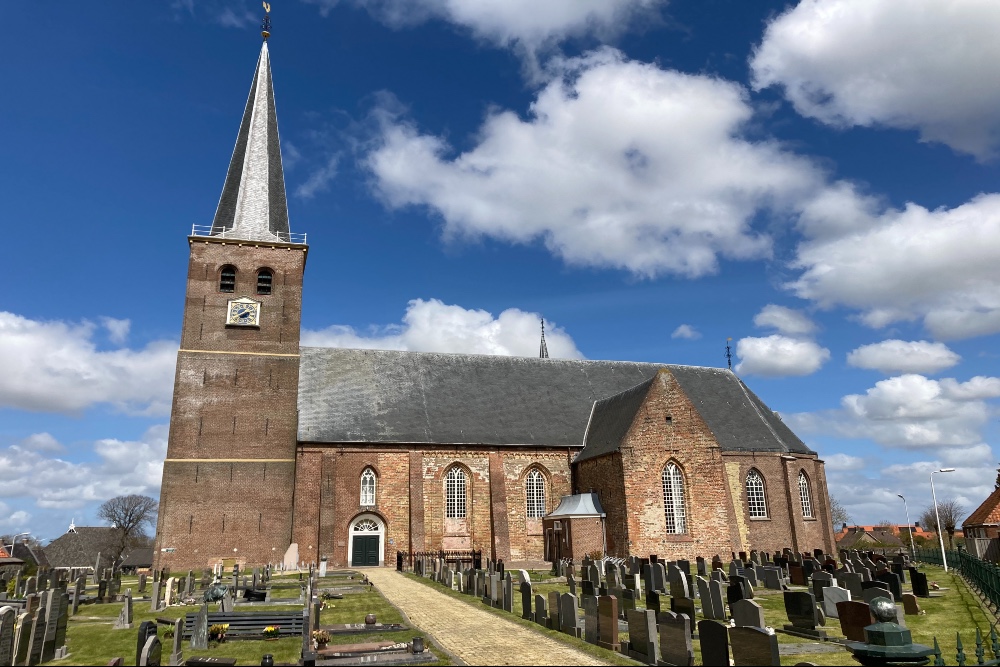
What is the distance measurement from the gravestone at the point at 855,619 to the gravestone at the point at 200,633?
11266mm

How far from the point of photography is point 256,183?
3397 centimetres

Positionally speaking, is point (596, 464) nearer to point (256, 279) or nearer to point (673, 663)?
point (256, 279)

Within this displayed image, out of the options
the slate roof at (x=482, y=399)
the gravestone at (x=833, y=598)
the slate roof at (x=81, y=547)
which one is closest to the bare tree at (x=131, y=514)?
the slate roof at (x=81, y=547)

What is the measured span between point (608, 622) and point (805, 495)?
27.2 m

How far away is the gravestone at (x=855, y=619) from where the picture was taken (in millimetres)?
11320

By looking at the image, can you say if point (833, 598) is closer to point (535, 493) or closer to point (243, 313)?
point (535, 493)

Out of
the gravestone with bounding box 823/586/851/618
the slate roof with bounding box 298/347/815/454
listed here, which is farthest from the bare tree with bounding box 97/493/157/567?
the gravestone with bounding box 823/586/851/618

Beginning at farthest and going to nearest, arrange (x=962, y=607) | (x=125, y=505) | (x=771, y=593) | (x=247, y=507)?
(x=125, y=505), (x=247, y=507), (x=771, y=593), (x=962, y=607)

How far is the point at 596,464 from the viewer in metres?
31.4

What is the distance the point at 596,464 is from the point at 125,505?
73.5m

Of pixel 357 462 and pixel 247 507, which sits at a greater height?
pixel 357 462

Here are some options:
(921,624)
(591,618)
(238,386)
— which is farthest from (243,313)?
(921,624)

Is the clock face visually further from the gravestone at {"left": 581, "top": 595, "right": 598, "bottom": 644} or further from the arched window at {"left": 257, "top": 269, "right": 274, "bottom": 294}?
the gravestone at {"left": 581, "top": 595, "right": 598, "bottom": 644}

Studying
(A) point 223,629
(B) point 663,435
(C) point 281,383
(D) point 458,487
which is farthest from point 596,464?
(A) point 223,629
